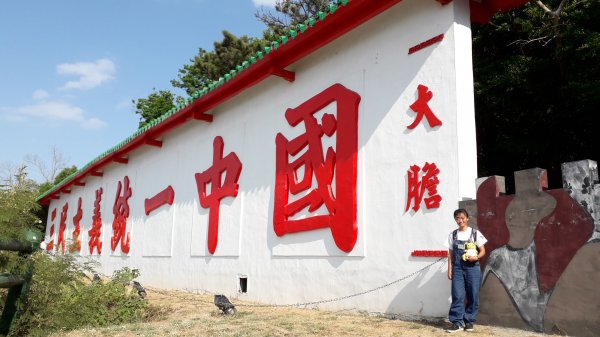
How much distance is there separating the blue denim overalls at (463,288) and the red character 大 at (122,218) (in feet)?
34.1

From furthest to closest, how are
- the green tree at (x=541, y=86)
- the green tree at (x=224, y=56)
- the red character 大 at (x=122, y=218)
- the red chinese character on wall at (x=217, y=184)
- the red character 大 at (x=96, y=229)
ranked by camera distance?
the green tree at (x=224, y=56) → the red character 大 at (x=96, y=229) → the red character 大 at (x=122, y=218) → the green tree at (x=541, y=86) → the red chinese character on wall at (x=217, y=184)

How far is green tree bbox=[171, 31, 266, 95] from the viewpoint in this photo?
21562 mm

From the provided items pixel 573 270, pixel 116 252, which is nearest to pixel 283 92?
pixel 573 270

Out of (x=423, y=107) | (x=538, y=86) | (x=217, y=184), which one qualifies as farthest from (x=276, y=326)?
(x=538, y=86)

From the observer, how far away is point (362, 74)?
22.3 ft

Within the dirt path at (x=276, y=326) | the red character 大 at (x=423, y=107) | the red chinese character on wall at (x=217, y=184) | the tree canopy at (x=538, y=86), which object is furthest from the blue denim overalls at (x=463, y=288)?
the tree canopy at (x=538, y=86)

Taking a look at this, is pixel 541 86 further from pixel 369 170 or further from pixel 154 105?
pixel 154 105

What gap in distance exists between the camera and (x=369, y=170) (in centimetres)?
643

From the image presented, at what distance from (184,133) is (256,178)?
143 inches

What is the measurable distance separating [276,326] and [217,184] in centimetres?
474

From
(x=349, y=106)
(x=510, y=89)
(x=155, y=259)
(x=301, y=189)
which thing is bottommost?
(x=155, y=259)

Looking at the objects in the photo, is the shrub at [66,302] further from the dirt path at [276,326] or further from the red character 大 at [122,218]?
the red character 大 at [122,218]

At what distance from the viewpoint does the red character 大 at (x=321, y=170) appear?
6.62 metres

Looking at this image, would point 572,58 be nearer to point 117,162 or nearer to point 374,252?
point 374,252
